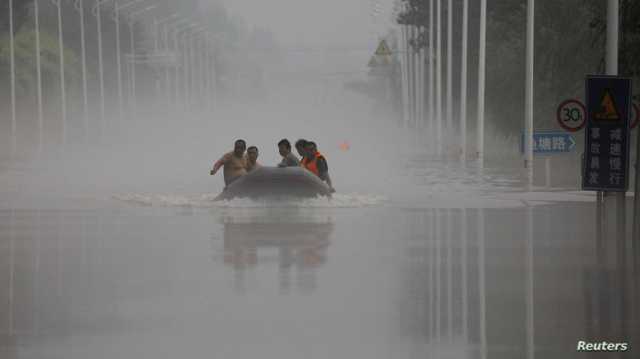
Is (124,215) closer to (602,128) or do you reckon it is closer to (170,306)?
(602,128)

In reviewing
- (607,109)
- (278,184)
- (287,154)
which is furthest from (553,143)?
(607,109)

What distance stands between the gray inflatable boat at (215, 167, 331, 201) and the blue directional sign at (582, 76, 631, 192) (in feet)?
27.8

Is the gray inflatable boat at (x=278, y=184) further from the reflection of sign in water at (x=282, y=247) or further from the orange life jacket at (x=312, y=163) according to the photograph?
the reflection of sign in water at (x=282, y=247)

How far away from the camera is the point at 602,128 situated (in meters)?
24.5

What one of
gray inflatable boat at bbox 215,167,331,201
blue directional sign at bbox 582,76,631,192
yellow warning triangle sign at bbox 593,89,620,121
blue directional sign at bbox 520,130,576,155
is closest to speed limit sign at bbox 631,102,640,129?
blue directional sign at bbox 582,76,631,192

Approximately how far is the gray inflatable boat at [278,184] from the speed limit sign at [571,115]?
19.6ft

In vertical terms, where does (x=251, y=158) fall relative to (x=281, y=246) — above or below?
above

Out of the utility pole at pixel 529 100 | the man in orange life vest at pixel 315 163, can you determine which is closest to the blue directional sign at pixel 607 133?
the man in orange life vest at pixel 315 163

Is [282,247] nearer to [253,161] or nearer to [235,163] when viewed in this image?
[235,163]

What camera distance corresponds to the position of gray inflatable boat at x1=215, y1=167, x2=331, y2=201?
32469mm

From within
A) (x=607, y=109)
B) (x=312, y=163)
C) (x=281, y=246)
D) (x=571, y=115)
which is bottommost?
(x=281, y=246)

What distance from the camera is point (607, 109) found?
2420 centimetres

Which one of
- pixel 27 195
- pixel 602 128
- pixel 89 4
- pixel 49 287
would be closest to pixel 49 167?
pixel 27 195

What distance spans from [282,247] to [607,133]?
4949 mm
